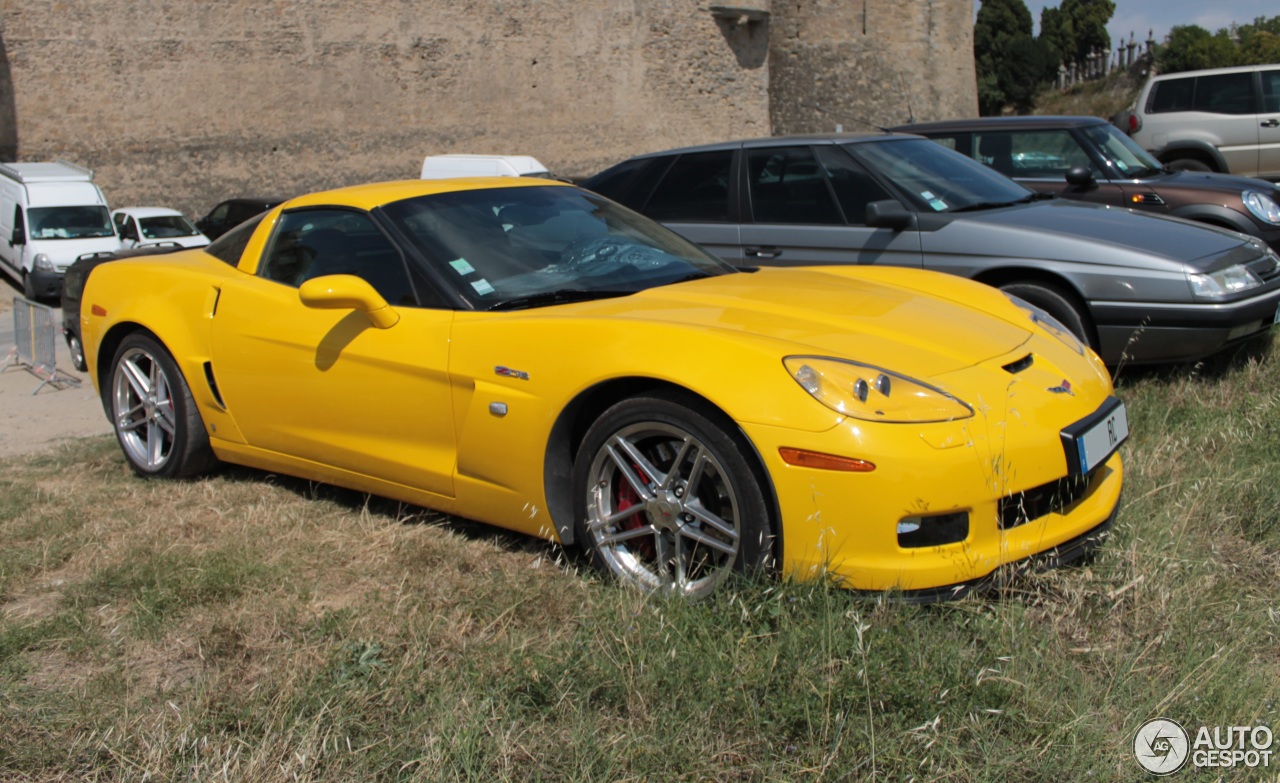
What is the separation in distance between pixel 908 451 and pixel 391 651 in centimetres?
139

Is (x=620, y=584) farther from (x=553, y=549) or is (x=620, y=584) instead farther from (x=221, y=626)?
(x=221, y=626)

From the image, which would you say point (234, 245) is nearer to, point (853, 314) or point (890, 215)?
point (853, 314)

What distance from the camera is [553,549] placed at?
362 cm

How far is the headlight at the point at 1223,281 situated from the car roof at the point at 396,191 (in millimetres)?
3069

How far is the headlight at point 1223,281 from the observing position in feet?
17.2

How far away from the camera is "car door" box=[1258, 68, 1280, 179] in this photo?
555 inches

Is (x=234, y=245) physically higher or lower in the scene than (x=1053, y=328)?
higher

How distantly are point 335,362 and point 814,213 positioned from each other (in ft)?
11.2

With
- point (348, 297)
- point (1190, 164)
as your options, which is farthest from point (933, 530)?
point (1190, 164)

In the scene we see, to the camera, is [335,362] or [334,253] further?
[334,253]

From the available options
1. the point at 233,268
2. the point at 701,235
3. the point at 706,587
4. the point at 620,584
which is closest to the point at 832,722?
the point at 706,587

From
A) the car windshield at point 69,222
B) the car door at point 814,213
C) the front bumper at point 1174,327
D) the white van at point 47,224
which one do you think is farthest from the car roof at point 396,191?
the car windshield at point 69,222

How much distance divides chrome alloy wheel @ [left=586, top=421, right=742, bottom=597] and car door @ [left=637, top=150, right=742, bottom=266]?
11.9 feet

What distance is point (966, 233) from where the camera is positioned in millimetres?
5879
